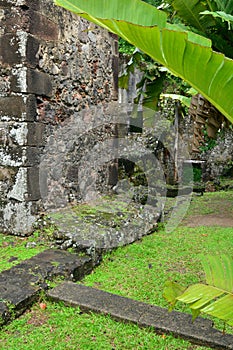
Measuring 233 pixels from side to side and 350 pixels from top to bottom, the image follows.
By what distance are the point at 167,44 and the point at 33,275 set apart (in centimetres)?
243

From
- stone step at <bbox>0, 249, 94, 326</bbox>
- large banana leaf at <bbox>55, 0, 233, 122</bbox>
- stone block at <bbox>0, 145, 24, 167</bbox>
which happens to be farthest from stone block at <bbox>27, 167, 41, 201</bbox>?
large banana leaf at <bbox>55, 0, 233, 122</bbox>

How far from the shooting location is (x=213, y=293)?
52.5 inches

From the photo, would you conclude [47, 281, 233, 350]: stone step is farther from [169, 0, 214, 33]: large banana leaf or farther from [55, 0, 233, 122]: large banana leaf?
[169, 0, 214, 33]: large banana leaf

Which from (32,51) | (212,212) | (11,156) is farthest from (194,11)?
(212,212)

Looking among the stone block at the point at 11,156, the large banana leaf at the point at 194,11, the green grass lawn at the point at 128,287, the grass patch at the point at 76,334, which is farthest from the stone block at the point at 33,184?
the large banana leaf at the point at 194,11

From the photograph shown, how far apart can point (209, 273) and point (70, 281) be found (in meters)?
2.13

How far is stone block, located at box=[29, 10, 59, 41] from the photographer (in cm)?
389

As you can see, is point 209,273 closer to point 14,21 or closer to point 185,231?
point 14,21

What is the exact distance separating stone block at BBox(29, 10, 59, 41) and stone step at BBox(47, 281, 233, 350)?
263cm

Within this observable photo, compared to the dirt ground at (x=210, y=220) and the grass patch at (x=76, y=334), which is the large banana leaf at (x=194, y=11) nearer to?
the grass patch at (x=76, y=334)

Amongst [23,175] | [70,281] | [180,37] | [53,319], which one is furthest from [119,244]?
[180,37]

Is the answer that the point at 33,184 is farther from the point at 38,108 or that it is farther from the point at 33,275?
the point at 33,275

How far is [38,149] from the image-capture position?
406 cm

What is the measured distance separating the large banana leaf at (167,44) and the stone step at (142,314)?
5.28 ft
